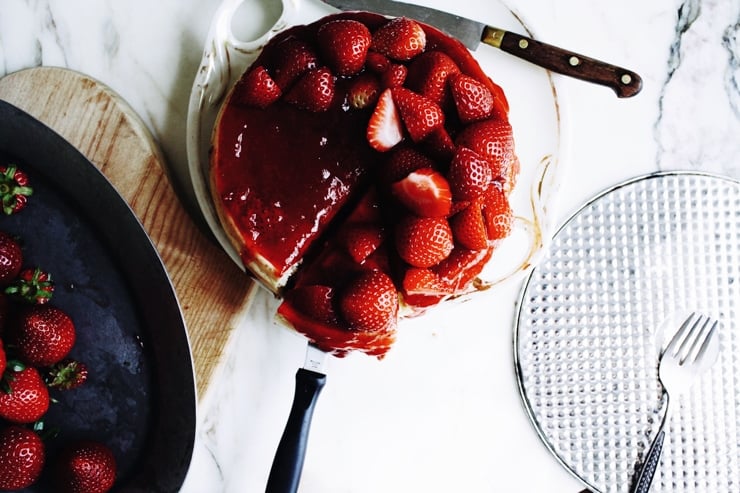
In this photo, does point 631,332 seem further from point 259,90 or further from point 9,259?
point 9,259

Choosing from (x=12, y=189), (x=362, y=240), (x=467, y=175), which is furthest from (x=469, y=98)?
(x=12, y=189)

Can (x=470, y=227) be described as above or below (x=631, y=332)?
above

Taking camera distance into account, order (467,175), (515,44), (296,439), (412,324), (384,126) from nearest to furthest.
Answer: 1. (467,175)
2. (384,126)
3. (296,439)
4. (515,44)
5. (412,324)

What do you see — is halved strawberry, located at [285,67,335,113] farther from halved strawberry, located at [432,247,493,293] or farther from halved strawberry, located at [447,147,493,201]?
halved strawberry, located at [432,247,493,293]

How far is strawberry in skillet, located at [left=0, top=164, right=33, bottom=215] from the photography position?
195 cm

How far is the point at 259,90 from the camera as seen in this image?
1.87 metres

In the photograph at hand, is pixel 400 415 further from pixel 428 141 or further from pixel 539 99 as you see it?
pixel 539 99

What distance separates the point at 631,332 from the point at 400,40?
117 centimetres

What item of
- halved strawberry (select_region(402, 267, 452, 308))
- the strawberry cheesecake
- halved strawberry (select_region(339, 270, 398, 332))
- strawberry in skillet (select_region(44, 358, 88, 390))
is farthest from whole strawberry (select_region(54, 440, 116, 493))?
halved strawberry (select_region(402, 267, 452, 308))

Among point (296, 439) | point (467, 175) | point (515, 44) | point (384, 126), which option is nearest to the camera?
point (467, 175)

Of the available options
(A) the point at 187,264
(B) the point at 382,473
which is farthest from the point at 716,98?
(A) the point at 187,264

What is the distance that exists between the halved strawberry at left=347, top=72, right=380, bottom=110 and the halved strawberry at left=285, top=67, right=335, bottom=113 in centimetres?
5

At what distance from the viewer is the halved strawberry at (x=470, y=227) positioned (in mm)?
1808

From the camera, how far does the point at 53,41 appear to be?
2248 mm
